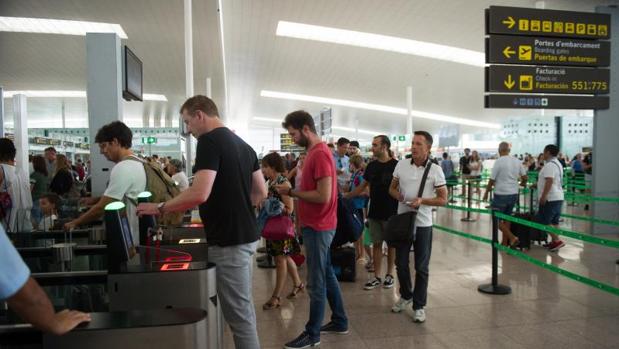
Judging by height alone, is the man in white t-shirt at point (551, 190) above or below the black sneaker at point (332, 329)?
above

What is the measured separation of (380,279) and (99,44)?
405 cm

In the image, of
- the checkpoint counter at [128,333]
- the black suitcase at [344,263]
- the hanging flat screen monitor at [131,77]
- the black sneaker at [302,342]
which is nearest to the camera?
the checkpoint counter at [128,333]

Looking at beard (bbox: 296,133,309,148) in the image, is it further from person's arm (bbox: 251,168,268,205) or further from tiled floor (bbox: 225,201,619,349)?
tiled floor (bbox: 225,201,619,349)

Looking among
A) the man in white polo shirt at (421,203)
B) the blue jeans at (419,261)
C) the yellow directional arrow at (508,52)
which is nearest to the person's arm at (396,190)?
the man in white polo shirt at (421,203)

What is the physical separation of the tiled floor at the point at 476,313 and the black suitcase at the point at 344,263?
0.13m

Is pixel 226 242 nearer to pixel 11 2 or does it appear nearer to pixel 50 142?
pixel 11 2

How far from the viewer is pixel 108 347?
1614 mm

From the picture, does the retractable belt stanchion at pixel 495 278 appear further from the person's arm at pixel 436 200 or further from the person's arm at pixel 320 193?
the person's arm at pixel 320 193

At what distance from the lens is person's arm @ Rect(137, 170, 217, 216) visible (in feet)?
7.51

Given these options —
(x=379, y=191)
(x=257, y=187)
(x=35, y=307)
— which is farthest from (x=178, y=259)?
(x=379, y=191)

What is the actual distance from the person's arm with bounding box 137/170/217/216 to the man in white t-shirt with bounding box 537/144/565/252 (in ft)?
20.6

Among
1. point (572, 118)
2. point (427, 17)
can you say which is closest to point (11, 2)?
point (427, 17)

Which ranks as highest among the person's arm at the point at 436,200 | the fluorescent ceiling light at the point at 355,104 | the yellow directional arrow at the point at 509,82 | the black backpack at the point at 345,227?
the fluorescent ceiling light at the point at 355,104

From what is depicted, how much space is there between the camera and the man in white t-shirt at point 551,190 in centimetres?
704
